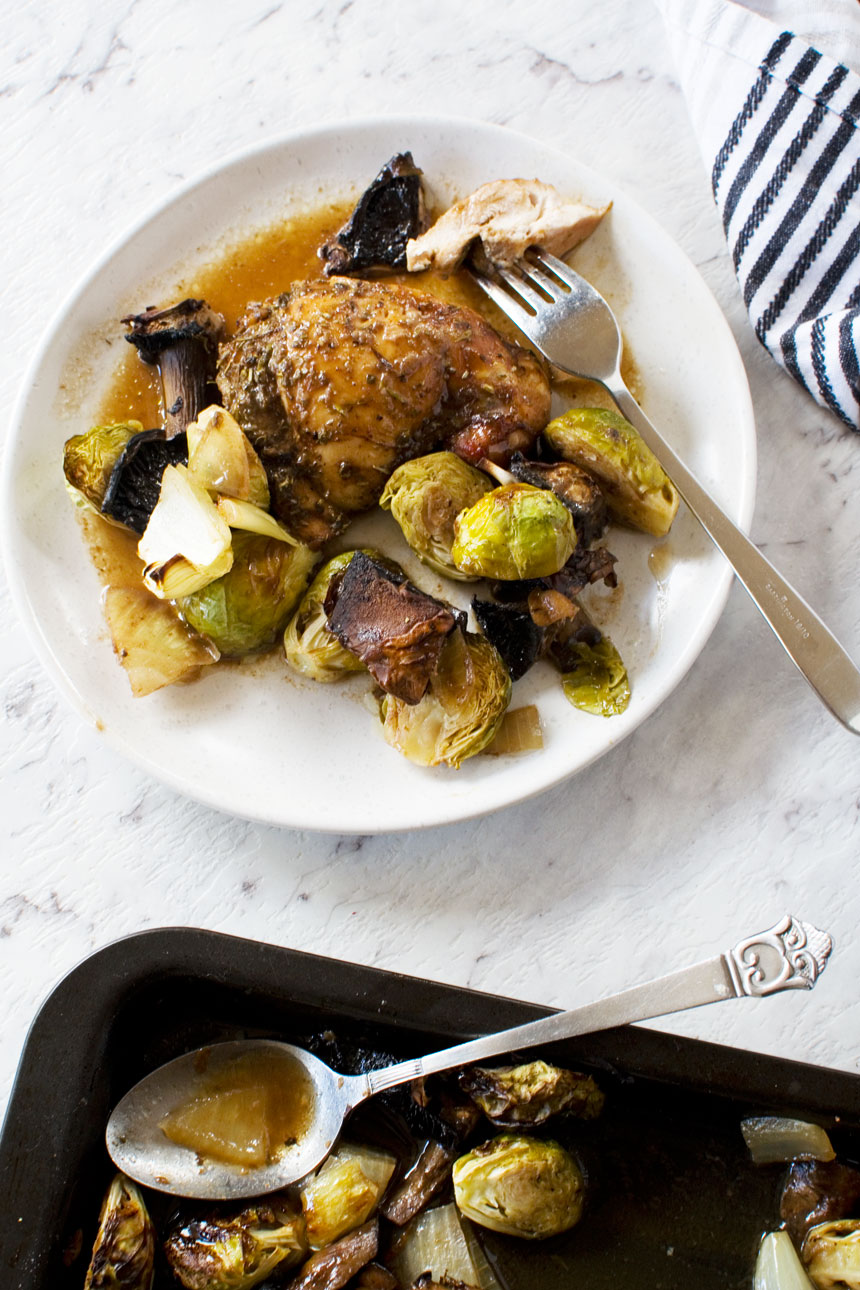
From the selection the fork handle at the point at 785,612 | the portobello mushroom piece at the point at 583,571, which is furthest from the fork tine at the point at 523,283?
the portobello mushroom piece at the point at 583,571

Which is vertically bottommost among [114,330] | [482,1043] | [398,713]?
[482,1043]

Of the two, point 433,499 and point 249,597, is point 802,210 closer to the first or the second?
point 433,499

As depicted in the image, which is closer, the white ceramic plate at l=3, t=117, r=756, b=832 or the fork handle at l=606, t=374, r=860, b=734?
the fork handle at l=606, t=374, r=860, b=734

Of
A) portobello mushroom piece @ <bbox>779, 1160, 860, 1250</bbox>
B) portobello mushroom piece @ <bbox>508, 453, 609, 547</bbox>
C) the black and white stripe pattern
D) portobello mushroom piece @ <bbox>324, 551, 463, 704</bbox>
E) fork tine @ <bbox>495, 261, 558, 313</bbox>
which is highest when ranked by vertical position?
the black and white stripe pattern

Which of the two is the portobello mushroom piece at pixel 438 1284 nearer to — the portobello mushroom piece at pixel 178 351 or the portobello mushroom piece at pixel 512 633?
the portobello mushroom piece at pixel 512 633

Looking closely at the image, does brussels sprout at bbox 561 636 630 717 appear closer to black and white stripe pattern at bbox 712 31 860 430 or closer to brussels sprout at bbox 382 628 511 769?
brussels sprout at bbox 382 628 511 769

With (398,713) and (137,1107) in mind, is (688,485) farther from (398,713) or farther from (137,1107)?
(137,1107)

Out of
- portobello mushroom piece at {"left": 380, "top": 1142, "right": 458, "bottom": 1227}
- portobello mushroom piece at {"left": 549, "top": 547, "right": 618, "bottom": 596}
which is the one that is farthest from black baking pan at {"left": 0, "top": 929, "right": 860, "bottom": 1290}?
portobello mushroom piece at {"left": 549, "top": 547, "right": 618, "bottom": 596}

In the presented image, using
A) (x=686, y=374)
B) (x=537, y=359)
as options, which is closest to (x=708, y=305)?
(x=686, y=374)
